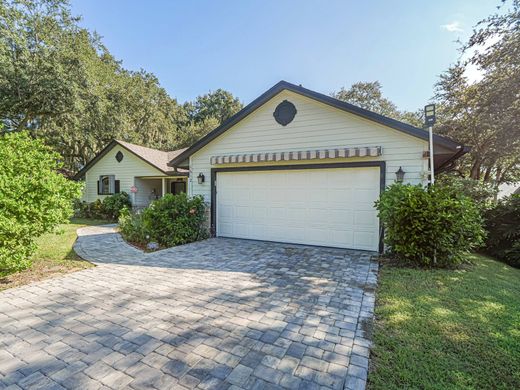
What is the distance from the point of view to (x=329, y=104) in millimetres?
6969

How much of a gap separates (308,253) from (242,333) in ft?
12.6

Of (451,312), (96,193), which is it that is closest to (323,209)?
(451,312)

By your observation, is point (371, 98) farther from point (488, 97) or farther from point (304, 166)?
point (304, 166)

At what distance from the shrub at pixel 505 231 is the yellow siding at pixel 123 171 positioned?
14.4 m

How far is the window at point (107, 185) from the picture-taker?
53.5 ft

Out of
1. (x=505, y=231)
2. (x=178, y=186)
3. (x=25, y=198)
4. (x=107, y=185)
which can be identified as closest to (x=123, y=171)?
(x=107, y=185)

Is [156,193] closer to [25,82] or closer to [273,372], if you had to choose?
[25,82]

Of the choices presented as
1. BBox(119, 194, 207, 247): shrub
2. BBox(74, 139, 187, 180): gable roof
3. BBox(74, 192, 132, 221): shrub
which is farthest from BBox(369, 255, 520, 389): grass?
BBox(74, 192, 132, 221): shrub

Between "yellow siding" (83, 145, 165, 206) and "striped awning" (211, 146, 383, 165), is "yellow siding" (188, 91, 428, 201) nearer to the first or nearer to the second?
"striped awning" (211, 146, 383, 165)

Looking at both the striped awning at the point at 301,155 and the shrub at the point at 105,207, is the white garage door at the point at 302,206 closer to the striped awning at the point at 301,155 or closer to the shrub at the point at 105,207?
the striped awning at the point at 301,155

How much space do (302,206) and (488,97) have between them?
8.29 meters

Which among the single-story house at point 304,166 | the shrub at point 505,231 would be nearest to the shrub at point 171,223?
the single-story house at point 304,166

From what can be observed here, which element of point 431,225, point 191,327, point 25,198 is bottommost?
point 191,327

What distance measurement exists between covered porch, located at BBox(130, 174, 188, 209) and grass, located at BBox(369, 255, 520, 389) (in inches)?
511
